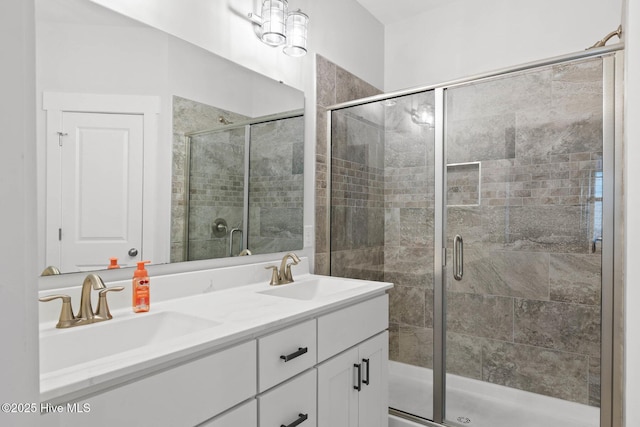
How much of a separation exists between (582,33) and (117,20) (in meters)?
2.45

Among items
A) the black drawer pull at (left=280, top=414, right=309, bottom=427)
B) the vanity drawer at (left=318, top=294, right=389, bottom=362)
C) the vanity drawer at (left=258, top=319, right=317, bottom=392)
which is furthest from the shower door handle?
the black drawer pull at (left=280, top=414, right=309, bottom=427)

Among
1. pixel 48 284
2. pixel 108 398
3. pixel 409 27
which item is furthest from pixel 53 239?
pixel 409 27

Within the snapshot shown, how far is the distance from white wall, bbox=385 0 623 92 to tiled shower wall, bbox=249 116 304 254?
4.02ft

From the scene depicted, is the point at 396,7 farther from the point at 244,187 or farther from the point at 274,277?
the point at 274,277

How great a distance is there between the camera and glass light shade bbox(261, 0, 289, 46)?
186cm

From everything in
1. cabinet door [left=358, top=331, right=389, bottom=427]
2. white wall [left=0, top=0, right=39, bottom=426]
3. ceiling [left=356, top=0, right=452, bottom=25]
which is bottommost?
cabinet door [left=358, top=331, right=389, bottom=427]

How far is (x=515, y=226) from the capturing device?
6.78 feet

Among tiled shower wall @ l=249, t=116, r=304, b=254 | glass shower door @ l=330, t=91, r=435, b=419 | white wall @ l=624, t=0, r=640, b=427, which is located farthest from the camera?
glass shower door @ l=330, t=91, r=435, b=419

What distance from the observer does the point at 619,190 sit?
164 cm

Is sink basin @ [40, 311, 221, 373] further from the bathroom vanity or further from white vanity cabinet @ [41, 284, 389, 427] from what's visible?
white vanity cabinet @ [41, 284, 389, 427]

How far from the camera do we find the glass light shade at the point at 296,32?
1.99 metres

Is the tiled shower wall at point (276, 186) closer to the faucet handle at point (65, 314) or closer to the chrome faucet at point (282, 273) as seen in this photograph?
the chrome faucet at point (282, 273)

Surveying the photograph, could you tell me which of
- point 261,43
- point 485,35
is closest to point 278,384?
point 261,43

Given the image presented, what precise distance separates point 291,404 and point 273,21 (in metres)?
1.66
